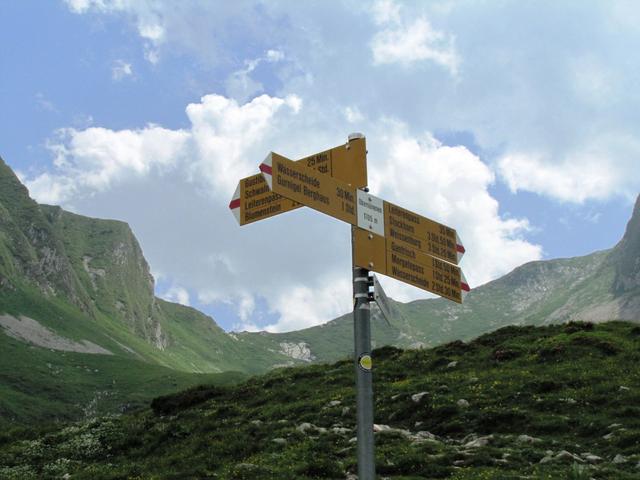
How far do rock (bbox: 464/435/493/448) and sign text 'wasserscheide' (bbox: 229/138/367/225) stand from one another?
1531 centimetres

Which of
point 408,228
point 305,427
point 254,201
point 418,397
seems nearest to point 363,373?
point 408,228

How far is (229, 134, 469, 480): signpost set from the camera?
8.68 metres

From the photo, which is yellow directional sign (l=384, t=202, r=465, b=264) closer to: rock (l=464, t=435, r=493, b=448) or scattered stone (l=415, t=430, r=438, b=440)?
rock (l=464, t=435, r=493, b=448)

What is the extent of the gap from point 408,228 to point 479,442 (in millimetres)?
15262

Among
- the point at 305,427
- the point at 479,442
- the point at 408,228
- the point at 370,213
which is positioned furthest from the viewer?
the point at 305,427

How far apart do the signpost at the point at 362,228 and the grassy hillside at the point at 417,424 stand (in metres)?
9.31

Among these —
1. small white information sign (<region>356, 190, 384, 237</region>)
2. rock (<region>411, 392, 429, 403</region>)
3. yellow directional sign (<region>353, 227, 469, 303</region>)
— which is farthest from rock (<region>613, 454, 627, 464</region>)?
small white information sign (<region>356, 190, 384, 237</region>)

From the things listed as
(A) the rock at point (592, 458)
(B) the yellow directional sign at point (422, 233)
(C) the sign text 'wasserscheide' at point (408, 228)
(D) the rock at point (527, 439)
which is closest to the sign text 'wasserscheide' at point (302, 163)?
(C) the sign text 'wasserscheide' at point (408, 228)

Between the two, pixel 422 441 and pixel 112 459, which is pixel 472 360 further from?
pixel 112 459

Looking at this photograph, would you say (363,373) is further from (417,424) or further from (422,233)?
(417,424)

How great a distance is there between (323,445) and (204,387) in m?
20.8

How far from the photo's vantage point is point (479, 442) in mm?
22766

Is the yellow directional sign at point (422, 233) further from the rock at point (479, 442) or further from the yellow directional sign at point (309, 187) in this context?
the rock at point (479, 442)

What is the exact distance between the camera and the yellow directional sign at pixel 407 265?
30.1 feet
